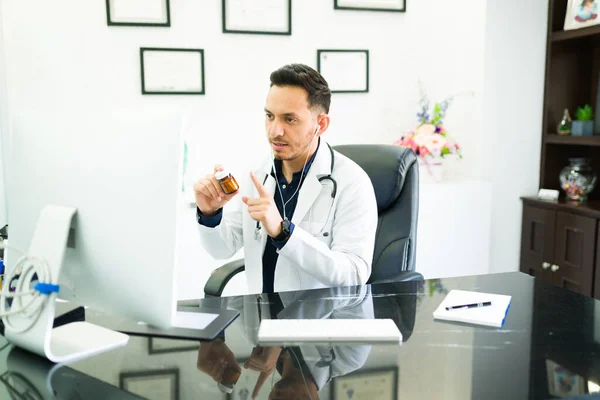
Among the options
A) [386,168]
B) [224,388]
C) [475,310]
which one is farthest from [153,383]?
[386,168]

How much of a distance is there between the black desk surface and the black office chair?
551 mm

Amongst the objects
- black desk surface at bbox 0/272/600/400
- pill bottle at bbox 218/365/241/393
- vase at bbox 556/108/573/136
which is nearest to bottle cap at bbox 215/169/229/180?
black desk surface at bbox 0/272/600/400

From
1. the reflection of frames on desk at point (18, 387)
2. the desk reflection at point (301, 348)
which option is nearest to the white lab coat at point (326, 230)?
the desk reflection at point (301, 348)

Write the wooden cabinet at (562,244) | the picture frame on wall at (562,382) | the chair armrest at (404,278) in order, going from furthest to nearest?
1. the wooden cabinet at (562,244)
2. the chair armrest at (404,278)
3. the picture frame on wall at (562,382)

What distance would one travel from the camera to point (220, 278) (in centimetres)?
173

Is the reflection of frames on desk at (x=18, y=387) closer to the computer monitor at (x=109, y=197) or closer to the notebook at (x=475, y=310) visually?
the computer monitor at (x=109, y=197)

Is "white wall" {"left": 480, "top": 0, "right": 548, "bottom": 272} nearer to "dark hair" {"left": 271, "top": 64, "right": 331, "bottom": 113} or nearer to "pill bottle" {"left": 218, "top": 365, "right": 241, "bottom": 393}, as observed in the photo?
"dark hair" {"left": 271, "top": 64, "right": 331, "bottom": 113}

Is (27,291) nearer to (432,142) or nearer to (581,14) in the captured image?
(432,142)

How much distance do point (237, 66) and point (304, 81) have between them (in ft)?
4.47

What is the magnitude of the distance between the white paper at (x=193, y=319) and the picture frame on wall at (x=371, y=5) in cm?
230

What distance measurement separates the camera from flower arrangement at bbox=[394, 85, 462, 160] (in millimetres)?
3004

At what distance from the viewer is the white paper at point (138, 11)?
9.16ft

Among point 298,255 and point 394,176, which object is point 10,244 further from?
point 394,176

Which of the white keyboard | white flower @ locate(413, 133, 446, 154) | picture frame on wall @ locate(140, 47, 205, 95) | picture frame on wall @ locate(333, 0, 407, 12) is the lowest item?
the white keyboard
